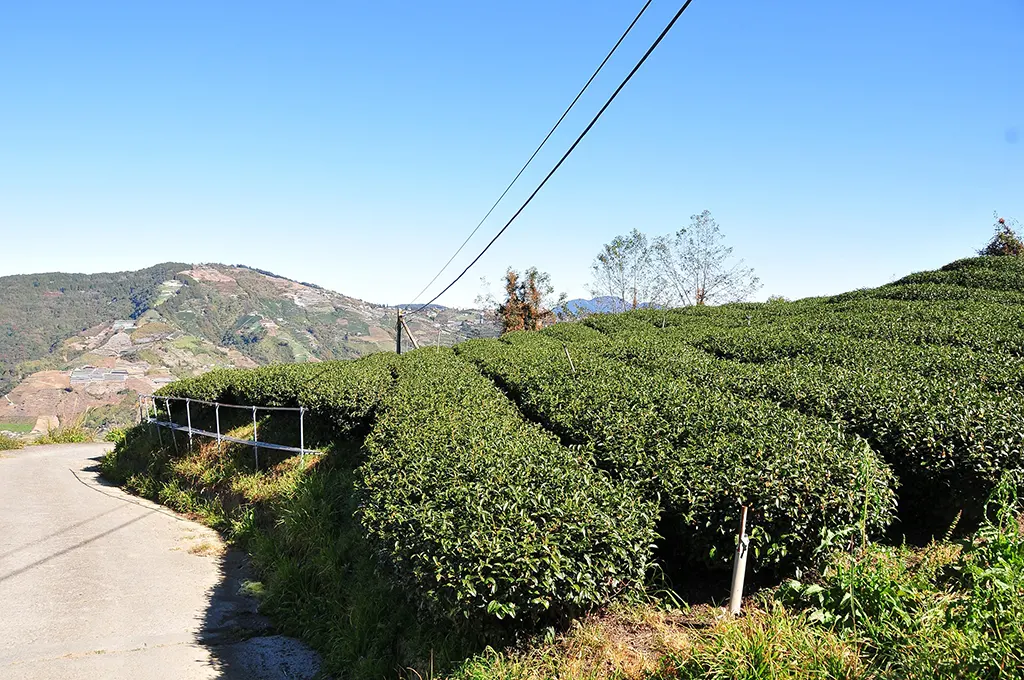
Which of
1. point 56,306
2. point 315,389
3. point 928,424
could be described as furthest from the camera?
point 56,306

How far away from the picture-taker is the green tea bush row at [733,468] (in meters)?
4.97

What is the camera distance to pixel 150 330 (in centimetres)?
14050

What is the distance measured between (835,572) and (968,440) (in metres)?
1.91

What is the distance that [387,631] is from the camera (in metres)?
6.04

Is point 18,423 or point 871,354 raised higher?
point 871,354

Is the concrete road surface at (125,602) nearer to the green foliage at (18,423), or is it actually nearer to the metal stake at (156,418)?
the metal stake at (156,418)

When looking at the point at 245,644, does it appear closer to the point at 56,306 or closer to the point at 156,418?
the point at 156,418

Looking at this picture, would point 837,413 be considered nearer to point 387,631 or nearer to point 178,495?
point 387,631

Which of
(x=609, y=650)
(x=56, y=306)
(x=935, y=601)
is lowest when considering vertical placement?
(x=609, y=650)

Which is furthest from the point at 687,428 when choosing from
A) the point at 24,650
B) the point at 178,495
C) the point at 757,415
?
the point at 178,495

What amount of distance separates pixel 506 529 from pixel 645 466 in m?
1.72

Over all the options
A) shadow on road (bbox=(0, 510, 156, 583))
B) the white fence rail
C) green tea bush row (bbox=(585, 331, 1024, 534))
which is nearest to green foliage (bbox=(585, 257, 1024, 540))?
green tea bush row (bbox=(585, 331, 1024, 534))

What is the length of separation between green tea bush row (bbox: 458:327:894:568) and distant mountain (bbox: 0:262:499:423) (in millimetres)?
95594

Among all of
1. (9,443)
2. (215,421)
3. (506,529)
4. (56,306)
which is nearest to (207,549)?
(215,421)
